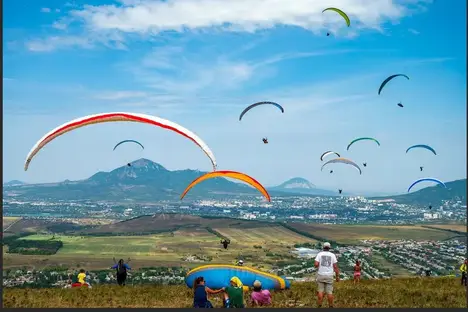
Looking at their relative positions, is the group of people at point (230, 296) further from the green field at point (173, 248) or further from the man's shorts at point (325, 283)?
the green field at point (173, 248)

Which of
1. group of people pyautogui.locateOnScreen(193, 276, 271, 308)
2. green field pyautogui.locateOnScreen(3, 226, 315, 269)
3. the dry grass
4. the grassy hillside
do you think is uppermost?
group of people pyautogui.locateOnScreen(193, 276, 271, 308)

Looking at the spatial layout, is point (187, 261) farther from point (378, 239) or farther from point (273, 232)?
point (378, 239)

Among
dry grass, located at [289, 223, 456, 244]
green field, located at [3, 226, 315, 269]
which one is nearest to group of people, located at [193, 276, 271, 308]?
green field, located at [3, 226, 315, 269]

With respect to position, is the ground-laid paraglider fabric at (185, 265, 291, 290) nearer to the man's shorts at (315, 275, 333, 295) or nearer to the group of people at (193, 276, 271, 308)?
the group of people at (193, 276, 271, 308)

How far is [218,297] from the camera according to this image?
16.8 metres

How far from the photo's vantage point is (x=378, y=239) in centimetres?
10800

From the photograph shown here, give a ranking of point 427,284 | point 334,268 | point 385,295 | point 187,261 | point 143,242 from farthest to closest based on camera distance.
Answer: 1. point 143,242
2. point 187,261
3. point 427,284
4. point 385,295
5. point 334,268

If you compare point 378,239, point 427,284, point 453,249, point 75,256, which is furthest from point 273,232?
point 427,284

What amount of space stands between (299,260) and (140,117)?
195ft

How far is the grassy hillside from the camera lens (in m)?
14.8

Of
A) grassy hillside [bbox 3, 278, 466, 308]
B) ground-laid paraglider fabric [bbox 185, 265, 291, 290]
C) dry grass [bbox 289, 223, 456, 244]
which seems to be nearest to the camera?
grassy hillside [bbox 3, 278, 466, 308]

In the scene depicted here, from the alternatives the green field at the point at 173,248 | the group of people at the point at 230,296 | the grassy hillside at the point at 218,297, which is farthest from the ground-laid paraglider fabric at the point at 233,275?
the green field at the point at 173,248

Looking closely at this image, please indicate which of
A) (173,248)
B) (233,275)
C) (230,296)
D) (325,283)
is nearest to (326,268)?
(325,283)

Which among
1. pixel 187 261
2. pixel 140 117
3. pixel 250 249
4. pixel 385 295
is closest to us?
pixel 385 295
